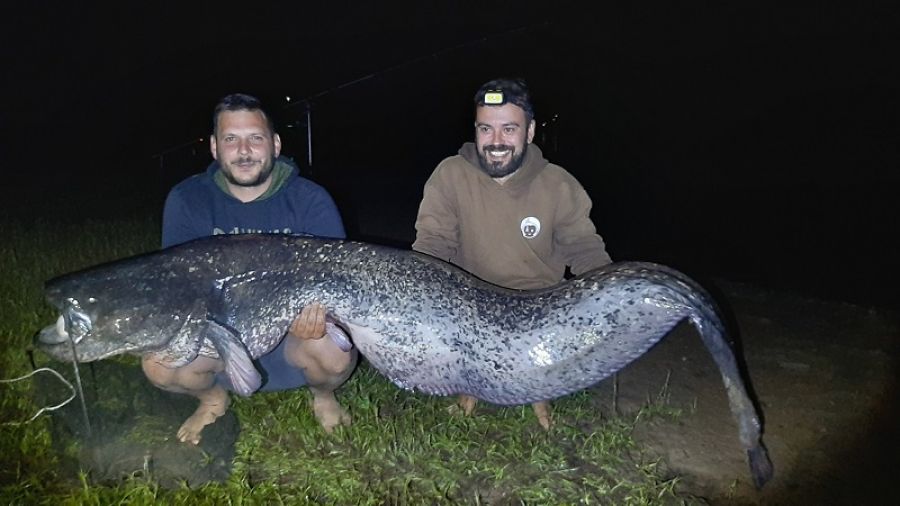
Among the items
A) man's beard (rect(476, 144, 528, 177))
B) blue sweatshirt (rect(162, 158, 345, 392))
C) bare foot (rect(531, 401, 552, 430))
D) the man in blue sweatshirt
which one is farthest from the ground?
blue sweatshirt (rect(162, 158, 345, 392))

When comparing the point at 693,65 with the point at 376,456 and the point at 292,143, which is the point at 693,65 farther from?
the point at 376,456

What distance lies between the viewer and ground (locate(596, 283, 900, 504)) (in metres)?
3.48

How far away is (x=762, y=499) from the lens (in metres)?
3.31

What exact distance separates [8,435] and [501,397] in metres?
2.51

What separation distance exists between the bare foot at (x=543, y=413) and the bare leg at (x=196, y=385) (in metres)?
1.78

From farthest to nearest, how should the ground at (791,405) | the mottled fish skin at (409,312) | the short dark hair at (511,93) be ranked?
1. the short dark hair at (511,93)
2. the ground at (791,405)
3. the mottled fish skin at (409,312)

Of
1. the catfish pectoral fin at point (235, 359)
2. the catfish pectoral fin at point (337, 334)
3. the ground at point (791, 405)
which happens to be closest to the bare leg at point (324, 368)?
the catfish pectoral fin at point (337, 334)

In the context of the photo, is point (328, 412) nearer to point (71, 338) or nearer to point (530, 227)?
point (71, 338)

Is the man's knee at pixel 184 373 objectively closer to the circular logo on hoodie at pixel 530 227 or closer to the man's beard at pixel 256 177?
the man's beard at pixel 256 177

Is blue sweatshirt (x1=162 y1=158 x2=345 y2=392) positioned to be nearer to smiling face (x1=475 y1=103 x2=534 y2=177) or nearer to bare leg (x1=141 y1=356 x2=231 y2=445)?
bare leg (x1=141 y1=356 x2=231 y2=445)

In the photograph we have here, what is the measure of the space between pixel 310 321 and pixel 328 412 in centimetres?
86

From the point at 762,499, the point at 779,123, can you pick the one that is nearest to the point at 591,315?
the point at 762,499

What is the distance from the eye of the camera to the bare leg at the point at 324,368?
349 cm

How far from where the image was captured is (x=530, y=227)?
159 inches
